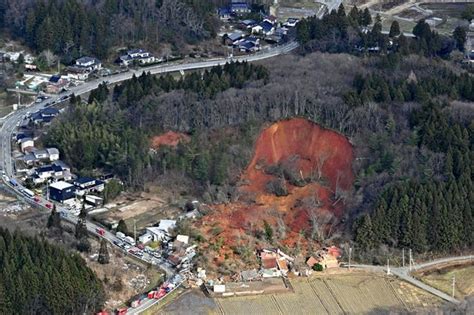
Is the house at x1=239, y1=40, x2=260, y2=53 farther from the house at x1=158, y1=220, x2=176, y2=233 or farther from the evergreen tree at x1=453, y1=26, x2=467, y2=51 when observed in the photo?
the house at x1=158, y1=220, x2=176, y2=233

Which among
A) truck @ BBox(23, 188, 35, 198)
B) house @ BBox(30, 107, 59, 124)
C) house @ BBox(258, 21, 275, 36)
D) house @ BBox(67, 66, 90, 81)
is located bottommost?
truck @ BBox(23, 188, 35, 198)

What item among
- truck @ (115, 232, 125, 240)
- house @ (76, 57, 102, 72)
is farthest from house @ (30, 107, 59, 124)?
truck @ (115, 232, 125, 240)

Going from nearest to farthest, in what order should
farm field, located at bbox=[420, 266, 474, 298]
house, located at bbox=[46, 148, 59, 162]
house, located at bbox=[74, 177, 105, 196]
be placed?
farm field, located at bbox=[420, 266, 474, 298] → house, located at bbox=[74, 177, 105, 196] → house, located at bbox=[46, 148, 59, 162]

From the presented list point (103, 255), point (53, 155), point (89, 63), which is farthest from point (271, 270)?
point (89, 63)

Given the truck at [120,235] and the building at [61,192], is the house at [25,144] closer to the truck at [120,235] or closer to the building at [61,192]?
the building at [61,192]

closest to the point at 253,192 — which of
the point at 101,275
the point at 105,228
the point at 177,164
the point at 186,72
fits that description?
the point at 177,164

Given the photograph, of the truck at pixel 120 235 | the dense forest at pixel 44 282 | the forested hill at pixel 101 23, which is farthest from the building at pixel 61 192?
the forested hill at pixel 101 23

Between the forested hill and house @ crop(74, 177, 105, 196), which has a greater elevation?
the forested hill

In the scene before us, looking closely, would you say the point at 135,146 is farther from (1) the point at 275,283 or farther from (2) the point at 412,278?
(2) the point at 412,278

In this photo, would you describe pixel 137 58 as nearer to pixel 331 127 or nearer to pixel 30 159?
pixel 30 159
